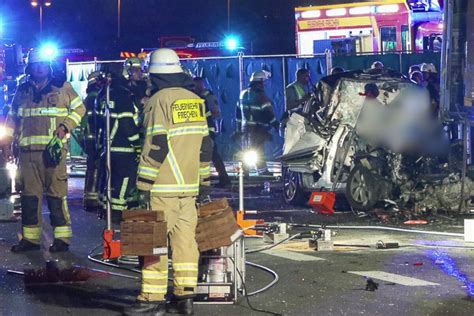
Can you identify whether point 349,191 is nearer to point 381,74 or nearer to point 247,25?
point 381,74

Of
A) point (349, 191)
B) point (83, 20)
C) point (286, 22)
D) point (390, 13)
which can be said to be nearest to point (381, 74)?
point (349, 191)

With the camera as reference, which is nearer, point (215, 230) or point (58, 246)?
point (215, 230)

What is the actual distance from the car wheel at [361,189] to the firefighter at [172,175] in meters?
6.19

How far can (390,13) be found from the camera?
24.3 m

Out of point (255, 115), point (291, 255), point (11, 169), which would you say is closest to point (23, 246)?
point (11, 169)

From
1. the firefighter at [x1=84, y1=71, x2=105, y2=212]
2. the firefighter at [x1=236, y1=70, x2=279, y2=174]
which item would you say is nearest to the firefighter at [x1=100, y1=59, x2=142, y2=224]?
the firefighter at [x1=84, y1=71, x2=105, y2=212]

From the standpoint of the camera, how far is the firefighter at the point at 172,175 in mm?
7383

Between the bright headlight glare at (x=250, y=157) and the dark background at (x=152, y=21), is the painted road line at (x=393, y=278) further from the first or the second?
the dark background at (x=152, y=21)

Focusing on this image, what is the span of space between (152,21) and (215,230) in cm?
4359

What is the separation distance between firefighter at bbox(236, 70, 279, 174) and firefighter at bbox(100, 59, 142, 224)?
22.3 ft

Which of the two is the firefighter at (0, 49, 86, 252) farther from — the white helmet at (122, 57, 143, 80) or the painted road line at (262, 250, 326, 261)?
the painted road line at (262, 250, 326, 261)

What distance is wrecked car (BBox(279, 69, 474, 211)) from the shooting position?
13477 mm

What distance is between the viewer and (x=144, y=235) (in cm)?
721

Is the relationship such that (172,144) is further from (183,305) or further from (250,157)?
(250,157)
